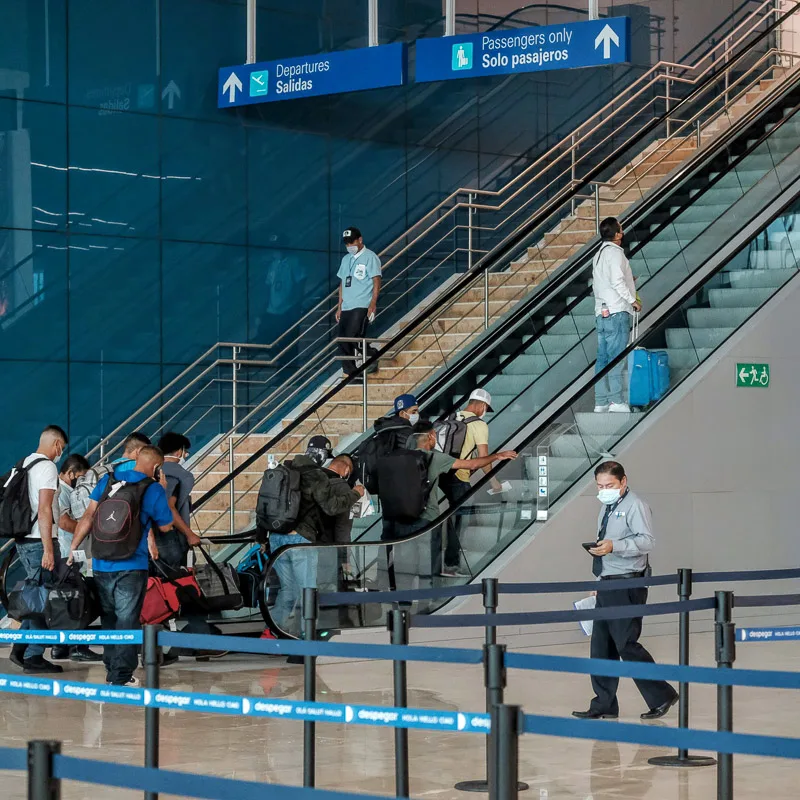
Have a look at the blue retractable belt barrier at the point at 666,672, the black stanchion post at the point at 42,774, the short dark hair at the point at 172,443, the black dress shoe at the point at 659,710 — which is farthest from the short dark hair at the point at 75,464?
the black stanchion post at the point at 42,774

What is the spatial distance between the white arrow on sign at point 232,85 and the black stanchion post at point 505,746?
13632 mm

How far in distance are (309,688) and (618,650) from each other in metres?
3.03

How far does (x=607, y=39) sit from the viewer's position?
15211mm

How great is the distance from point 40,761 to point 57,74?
43.8ft

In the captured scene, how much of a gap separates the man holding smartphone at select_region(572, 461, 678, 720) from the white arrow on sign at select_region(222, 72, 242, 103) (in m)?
8.85

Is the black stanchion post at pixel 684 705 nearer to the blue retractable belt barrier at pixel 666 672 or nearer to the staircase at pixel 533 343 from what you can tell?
the blue retractable belt barrier at pixel 666 672

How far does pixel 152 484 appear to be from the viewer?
1048cm

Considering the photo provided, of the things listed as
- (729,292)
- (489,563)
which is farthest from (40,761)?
(729,292)

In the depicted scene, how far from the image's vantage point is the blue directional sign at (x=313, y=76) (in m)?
16.1

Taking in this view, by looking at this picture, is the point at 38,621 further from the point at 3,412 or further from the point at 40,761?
the point at 40,761

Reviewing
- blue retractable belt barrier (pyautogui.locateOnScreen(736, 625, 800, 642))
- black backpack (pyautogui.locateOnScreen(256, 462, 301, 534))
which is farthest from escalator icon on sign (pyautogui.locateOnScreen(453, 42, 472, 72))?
blue retractable belt barrier (pyautogui.locateOnScreen(736, 625, 800, 642))

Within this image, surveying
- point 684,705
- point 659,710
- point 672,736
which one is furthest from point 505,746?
point 659,710

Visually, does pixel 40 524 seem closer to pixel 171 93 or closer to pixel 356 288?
pixel 356 288

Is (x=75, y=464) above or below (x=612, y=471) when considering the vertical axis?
above
